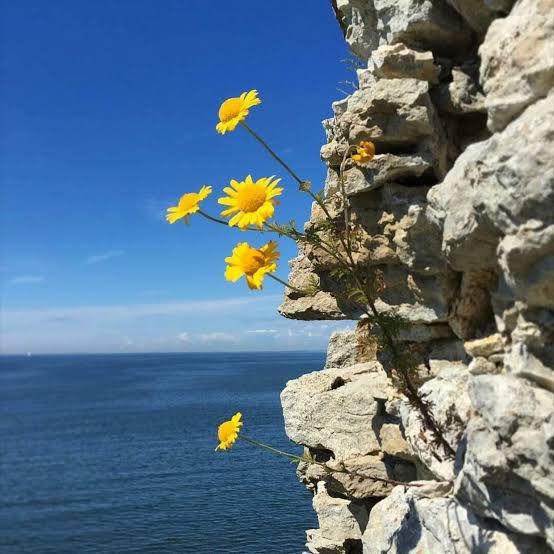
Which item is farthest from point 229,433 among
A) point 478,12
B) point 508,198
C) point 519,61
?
point 478,12

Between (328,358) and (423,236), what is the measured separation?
259 inches

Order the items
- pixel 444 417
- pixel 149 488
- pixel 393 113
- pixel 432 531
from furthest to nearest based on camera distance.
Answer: pixel 149 488, pixel 393 113, pixel 432 531, pixel 444 417

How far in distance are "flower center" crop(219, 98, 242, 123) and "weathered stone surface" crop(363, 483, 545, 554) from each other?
4.29m

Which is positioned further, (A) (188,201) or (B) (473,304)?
(B) (473,304)

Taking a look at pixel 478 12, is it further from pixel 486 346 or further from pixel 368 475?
pixel 368 475

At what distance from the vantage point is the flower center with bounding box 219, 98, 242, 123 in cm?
529

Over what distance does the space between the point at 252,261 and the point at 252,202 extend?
0.53m

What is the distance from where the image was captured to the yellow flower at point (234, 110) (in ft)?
17.0

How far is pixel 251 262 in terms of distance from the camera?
16.4 feet

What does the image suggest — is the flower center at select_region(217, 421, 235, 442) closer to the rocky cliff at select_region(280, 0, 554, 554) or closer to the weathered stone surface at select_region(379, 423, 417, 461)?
the rocky cliff at select_region(280, 0, 554, 554)

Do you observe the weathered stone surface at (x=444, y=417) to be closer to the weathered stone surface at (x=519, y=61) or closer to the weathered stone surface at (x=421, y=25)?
the weathered stone surface at (x=519, y=61)

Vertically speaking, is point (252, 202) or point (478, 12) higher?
point (478, 12)

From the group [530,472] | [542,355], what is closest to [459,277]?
[542,355]

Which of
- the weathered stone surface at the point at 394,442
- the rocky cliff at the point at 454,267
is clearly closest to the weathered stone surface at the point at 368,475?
the rocky cliff at the point at 454,267
